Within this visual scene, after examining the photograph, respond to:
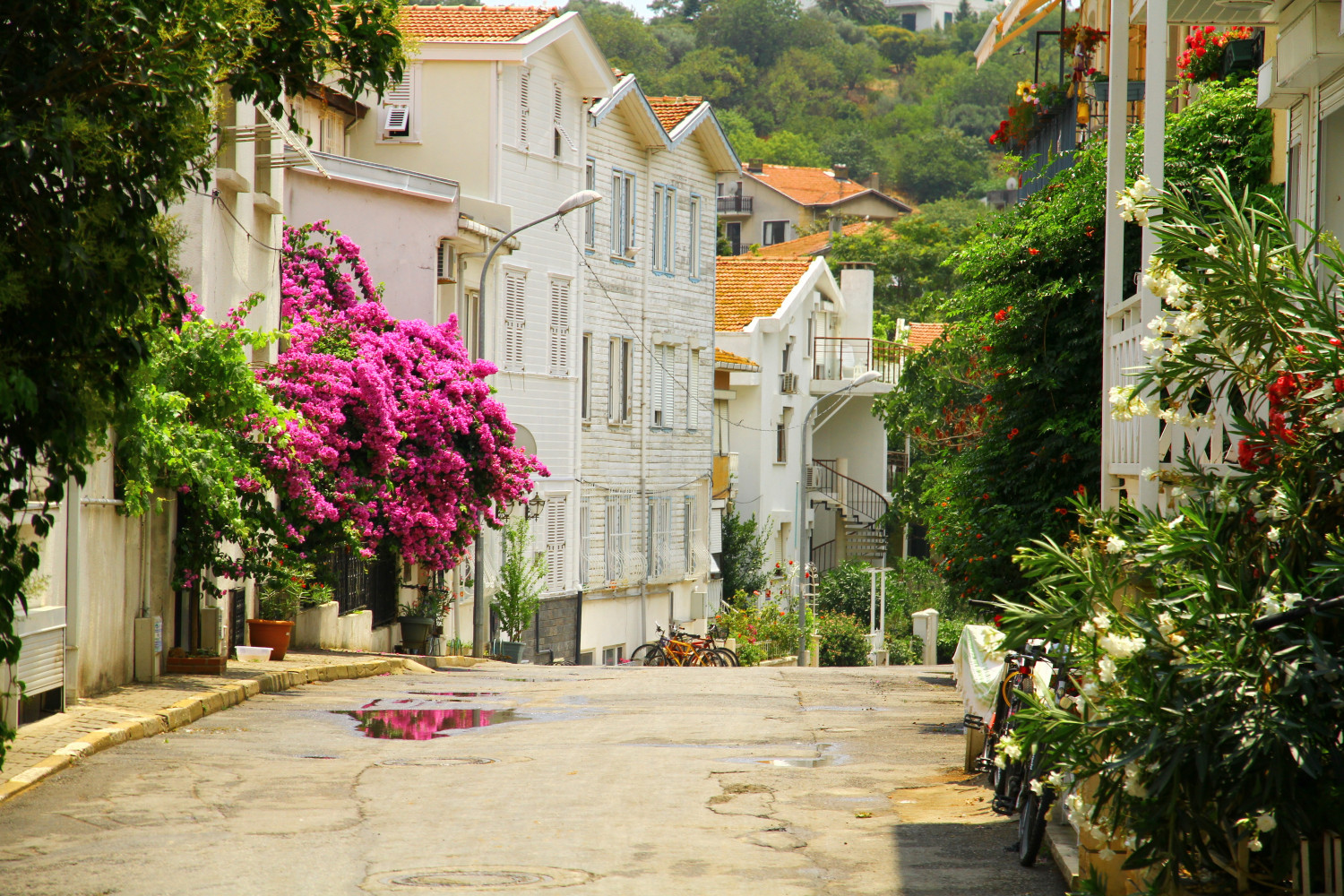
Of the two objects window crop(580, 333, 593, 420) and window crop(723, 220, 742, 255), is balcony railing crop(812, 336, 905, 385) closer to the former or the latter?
window crop(580, 333, 593, 420)

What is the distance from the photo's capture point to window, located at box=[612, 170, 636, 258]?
3369 centimetres

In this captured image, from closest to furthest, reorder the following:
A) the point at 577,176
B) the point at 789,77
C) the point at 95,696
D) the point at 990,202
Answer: the point at 95,696 < the point at 577,176 < the point at 990,202 < the point at 789,77

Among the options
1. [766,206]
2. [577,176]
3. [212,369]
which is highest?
[766,206]

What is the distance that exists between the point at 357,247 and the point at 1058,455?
1249 centimetres

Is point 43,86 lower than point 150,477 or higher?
higher

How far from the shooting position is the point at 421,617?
82.4ft

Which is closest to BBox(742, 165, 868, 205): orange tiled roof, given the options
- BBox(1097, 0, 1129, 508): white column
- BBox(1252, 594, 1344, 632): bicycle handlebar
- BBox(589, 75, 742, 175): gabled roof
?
BBox(589, 75, 742, 175): gabled roof

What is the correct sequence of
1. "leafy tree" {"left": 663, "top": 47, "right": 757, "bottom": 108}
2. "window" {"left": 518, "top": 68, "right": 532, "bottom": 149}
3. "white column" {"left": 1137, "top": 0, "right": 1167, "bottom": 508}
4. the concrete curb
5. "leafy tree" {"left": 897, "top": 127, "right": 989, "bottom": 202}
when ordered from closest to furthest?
"white column" {"left": 1137, "top": 0, "right": 1167, "bottom": 508}
the concrete curb
"window" {"left": 518, "top": 68, "right": 532, "bottom": 149}
"leafy tree" {"left": 897, "top": 127, "right": 989, "bottom": 202}
"leafy tree" {"left": 663, "top": 47, "right": 757, "bottom": 108}

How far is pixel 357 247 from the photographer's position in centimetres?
2298

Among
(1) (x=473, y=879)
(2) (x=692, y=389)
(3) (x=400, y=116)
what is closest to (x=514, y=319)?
(3) (x=400, y=116)

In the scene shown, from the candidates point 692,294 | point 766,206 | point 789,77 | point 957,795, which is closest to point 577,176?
point 692,294

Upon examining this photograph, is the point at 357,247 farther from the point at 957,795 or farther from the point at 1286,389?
the point at 1286,389

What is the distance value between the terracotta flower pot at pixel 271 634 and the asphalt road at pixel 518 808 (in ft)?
9.27

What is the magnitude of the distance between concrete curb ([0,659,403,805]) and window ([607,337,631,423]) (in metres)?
13.5
